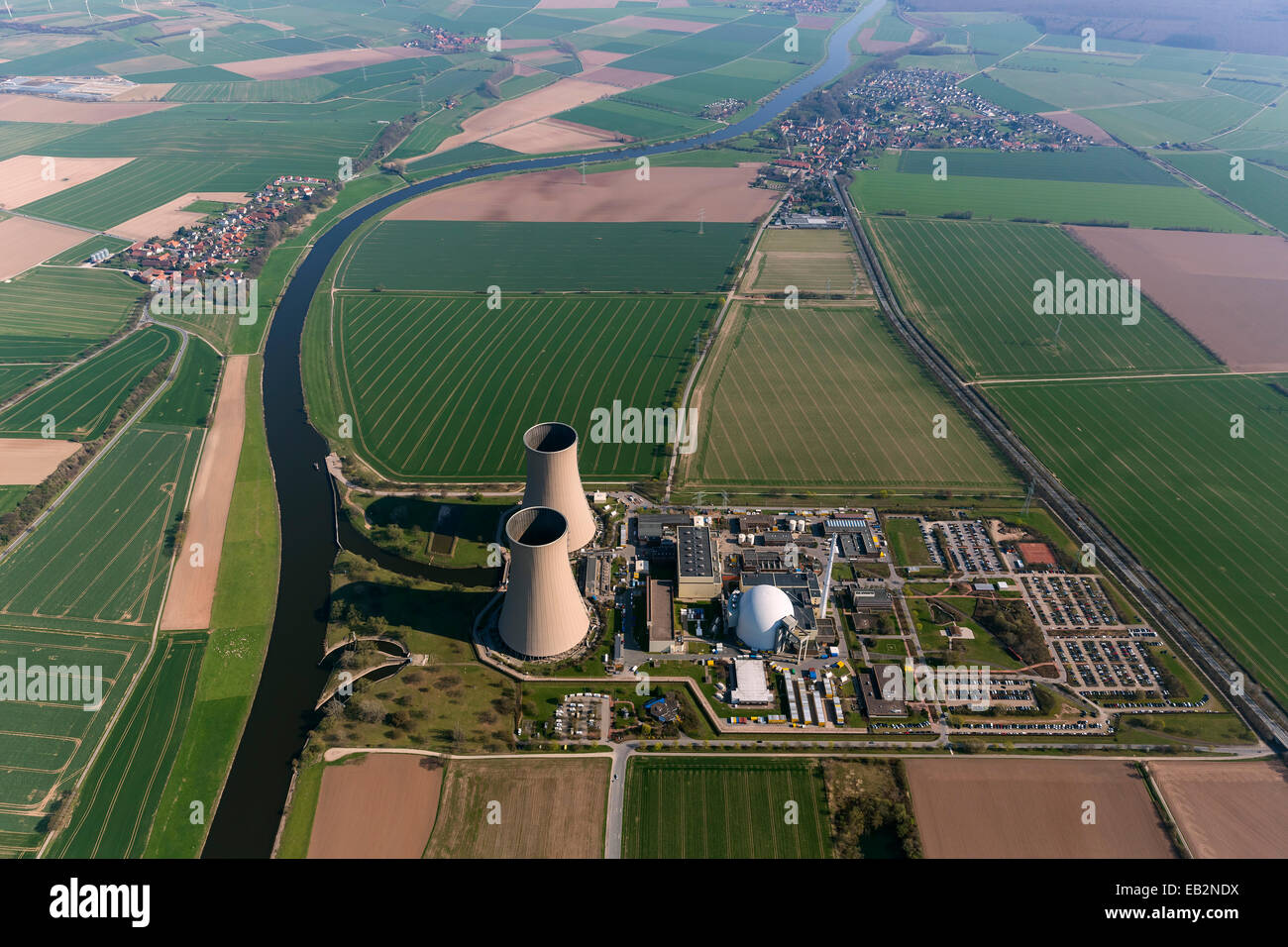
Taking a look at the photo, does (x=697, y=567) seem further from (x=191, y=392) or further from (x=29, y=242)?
(x=29, y=242)

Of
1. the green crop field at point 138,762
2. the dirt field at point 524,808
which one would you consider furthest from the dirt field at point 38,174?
the dirt field at point 524,808

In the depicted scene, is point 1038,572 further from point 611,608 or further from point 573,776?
point 573,776

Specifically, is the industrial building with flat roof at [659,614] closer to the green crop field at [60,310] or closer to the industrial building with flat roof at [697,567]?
the industrial building with flat roof at [697,567]

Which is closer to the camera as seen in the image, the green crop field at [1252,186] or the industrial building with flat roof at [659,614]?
the industrial building with flat roof at [659,614]
